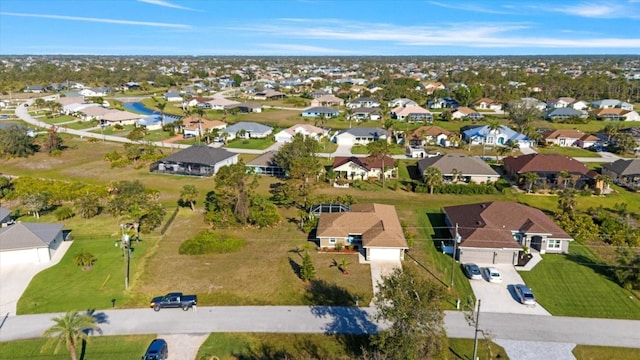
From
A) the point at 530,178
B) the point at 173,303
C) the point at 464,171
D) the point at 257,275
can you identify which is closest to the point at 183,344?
the point at 173,303

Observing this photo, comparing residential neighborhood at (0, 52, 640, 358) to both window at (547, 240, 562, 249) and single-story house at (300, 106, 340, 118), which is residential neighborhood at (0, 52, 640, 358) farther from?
single-story house at (300, 106, 340, 118)

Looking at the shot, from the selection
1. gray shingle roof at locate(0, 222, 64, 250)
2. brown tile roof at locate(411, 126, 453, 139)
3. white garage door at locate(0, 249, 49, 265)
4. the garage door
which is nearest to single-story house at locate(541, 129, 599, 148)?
brown tile roof at locate(411, 126, 453, 139)

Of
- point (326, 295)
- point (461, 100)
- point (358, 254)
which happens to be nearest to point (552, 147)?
point (461, 100)

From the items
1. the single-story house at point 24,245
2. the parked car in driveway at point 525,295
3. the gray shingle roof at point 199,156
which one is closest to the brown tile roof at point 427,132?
the gray shingle roof at point 199,156

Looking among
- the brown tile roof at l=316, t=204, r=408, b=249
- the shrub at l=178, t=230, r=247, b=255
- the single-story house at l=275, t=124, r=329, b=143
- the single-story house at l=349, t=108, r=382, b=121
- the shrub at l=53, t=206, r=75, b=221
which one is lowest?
the shrub at l=178, t=230, r=247, b=255

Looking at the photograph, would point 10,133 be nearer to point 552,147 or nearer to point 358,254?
point 358,254

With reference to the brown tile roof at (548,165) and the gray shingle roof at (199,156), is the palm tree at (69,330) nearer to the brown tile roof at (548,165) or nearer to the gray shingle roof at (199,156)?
the gray shingle roof at (199,156)

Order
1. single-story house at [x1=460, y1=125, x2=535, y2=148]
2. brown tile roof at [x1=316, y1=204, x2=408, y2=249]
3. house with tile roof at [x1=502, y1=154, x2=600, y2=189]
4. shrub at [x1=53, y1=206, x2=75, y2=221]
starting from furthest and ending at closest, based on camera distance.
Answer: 1. single-story house at [x1=460, y1=125, x2=535, y2=148]
2. house with tile roof at [x1=502, y1=154, x2=600, y2=189]
3. shrub at [x1=53, y1=206, x2=75, y2=221]
4. brown tile roof at [x1=316, y1=204, x2=408, y2=249]
